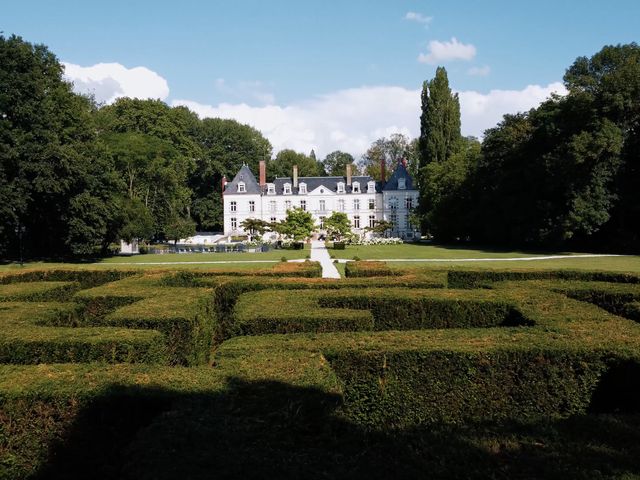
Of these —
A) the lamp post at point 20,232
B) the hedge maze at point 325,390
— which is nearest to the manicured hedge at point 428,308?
the hedge maze at point 325,390

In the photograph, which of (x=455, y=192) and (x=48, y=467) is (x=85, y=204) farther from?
(x=455, y=192)

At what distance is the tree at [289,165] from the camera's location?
278ft

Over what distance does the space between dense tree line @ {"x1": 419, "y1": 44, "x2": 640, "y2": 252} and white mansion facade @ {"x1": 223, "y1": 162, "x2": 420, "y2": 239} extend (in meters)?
17.8

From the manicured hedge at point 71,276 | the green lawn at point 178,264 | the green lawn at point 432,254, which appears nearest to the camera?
the manicured hedge at point 71,276

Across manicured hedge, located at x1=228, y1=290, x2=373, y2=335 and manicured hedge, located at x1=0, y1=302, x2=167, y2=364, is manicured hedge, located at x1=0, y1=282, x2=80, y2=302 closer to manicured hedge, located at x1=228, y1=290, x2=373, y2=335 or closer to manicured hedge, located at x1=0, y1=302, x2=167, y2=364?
manicured hedge, located at x1=0, y1=302, x2=167, y2=364

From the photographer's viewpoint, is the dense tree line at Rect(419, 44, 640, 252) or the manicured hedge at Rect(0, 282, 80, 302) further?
the dense tree line at Rect(419, 44, 640, 252)

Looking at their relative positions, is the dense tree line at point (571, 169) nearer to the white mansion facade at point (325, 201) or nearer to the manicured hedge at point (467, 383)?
the white mansion facade at point (325, 201)

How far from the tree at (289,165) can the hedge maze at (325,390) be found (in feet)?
247

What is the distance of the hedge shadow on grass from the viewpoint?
12.0 ft

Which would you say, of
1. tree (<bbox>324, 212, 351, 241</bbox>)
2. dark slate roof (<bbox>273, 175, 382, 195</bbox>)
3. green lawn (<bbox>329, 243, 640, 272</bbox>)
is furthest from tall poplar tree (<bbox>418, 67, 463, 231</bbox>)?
green lawn (<bbox>329, 243, 640, 272</bbox>)

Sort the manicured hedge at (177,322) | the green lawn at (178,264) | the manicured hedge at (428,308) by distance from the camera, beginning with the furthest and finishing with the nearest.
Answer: the green lawn at (178,264) < the manicured hedge at (428,308) < the manicured hedge at (177,322)

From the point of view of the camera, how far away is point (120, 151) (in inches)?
1839

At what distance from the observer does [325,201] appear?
71375mm

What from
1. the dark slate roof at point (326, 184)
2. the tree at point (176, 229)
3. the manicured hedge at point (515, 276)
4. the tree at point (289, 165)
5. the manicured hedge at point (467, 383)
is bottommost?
the manicured hedge at point (467, 383)
